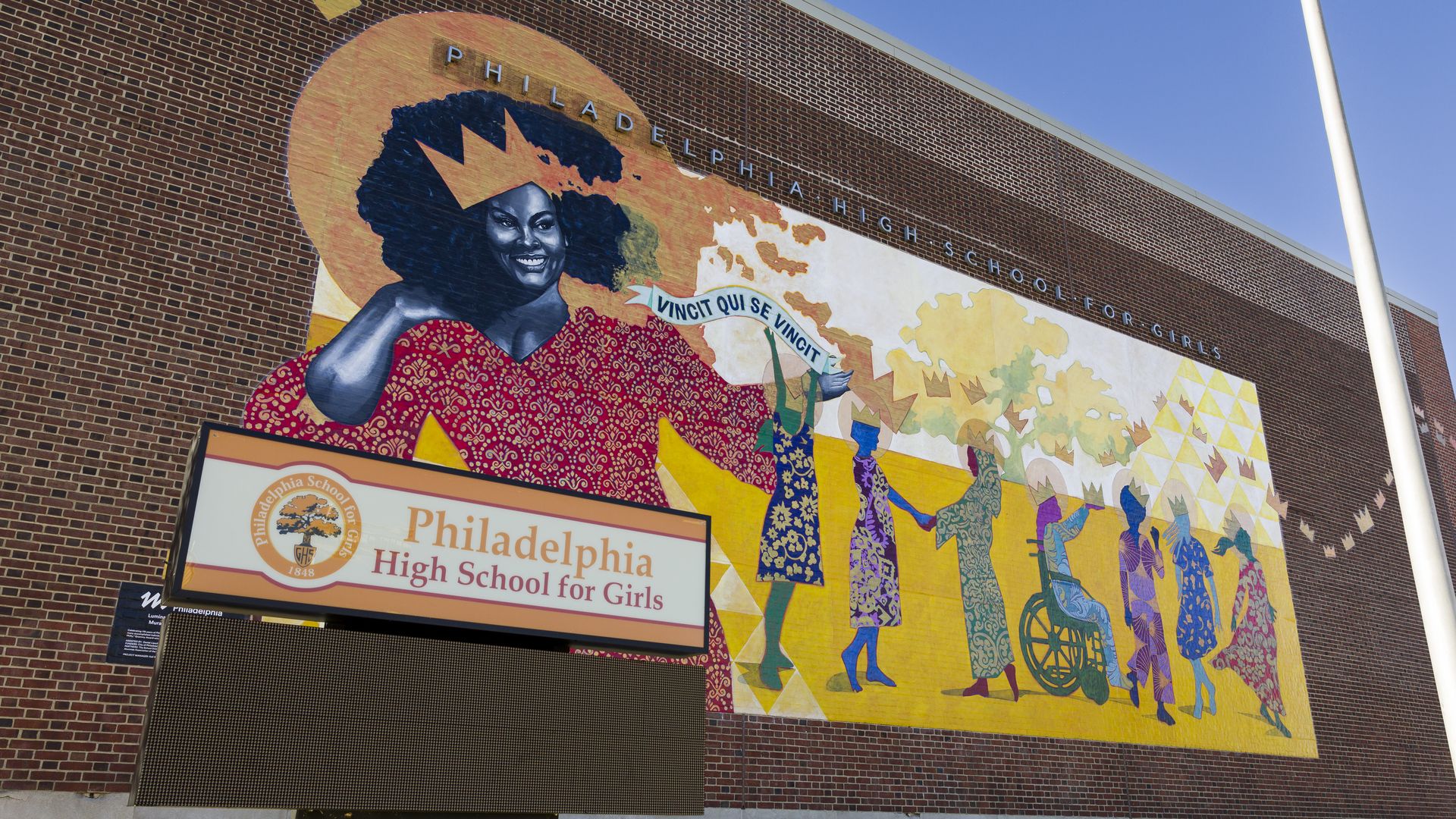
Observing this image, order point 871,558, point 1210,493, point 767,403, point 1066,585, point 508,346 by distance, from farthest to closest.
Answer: point 1210,493, point 1066,585, point 871,558, point 767,403, point 508,346

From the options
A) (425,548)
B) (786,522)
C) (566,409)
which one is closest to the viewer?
(425,548)

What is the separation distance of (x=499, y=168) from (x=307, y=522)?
648cm

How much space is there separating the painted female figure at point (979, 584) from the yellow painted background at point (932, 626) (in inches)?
4.3

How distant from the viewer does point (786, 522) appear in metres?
13.4

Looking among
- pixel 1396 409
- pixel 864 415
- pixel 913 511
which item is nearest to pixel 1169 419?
pixel 913 511

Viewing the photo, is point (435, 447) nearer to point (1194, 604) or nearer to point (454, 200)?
point (454, 200)

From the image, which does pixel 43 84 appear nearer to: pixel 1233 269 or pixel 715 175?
pixel 715 175

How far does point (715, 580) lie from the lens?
12.5 meters

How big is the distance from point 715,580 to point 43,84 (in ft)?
25.3

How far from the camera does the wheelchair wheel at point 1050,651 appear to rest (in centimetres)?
1512

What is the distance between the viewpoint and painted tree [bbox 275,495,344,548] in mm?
7070

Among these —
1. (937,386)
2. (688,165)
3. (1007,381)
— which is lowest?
(937,386)

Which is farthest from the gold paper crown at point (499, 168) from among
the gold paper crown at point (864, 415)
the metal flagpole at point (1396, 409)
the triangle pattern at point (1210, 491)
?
the triangle pattern at point (1210, 491)

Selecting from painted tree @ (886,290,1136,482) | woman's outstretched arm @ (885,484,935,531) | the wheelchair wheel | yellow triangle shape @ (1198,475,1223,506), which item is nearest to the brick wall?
the wheelchair wheel
